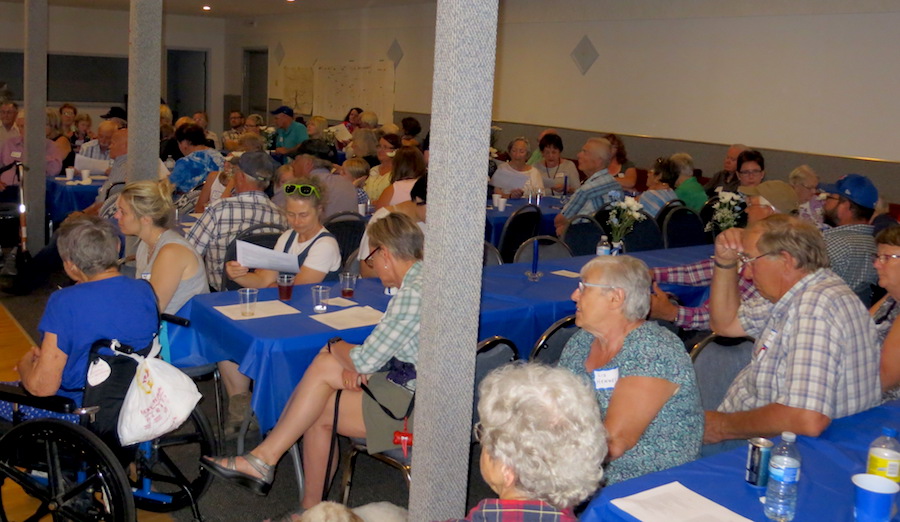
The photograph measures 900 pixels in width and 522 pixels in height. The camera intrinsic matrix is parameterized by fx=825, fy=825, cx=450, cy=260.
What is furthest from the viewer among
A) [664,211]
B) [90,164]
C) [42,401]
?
[90,164]

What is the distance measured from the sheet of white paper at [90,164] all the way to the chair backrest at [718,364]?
6937mm

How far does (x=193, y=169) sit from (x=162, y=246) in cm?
366

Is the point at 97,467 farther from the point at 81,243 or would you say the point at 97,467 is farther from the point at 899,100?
the point at 899,100

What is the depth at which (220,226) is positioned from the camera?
15.0 feet

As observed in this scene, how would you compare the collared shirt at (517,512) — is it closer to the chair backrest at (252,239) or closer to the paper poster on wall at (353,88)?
the chair backrest at (252,239)

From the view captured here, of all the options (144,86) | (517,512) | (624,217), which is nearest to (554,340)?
(517,512)

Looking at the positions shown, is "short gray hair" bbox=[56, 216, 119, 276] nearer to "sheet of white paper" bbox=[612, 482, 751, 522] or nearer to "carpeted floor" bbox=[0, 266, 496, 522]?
"carpeted floor" bbox=[0, 266, 496, 522]

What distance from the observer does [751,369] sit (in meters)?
2.79

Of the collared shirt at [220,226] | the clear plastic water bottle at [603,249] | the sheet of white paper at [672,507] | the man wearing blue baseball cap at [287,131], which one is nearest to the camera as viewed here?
the sheet of white paper at [672,507]

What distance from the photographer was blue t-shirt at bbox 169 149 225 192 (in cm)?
713

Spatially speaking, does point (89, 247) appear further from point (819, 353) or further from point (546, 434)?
point (819, 353)

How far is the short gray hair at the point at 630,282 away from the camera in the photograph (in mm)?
2523

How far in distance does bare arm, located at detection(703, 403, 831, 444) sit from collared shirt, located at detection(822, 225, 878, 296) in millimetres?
2372

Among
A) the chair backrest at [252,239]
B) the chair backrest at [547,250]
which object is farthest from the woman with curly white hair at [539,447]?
the chair backrest at [547,250]
